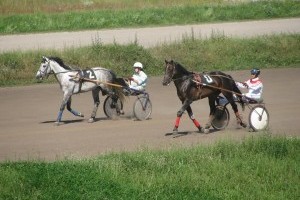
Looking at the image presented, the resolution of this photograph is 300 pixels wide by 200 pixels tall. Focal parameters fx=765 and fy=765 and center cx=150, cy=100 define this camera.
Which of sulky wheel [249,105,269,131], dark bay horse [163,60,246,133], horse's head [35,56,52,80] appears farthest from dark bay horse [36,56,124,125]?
sulky wheel [249,105,269,131]

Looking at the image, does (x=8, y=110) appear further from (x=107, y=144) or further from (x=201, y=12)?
(x=201, y=12)

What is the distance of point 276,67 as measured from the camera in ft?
97.8

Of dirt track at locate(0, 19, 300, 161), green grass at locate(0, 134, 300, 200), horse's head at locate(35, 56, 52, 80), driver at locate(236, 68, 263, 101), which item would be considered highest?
horse's head at locate(35, 56, 52, 80)

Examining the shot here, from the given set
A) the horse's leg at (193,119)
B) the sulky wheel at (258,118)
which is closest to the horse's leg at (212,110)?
the horse's leg at (193,119)

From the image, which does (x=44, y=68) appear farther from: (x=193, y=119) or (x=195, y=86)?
(x=193, y=119)

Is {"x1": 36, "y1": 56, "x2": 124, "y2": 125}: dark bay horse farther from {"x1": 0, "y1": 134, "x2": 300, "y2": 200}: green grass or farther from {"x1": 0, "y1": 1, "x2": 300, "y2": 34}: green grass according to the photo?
{"x1": 0, "y1": 1, "x2": 300, "y2": 34}: green grass

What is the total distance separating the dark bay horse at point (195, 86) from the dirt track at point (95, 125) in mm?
679

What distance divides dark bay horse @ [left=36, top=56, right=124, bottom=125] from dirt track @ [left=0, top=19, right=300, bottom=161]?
73 cm

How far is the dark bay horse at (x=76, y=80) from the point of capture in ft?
67.8

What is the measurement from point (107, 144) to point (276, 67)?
13482 mm

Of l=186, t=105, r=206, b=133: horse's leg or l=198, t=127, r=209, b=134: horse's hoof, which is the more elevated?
l=186, t=105, r=206, b=133: horse's leg

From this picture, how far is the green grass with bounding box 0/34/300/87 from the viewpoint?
27.7 meters

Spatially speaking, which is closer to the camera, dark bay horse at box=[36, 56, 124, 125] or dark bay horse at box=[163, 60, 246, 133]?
dark bay horse at box=[163, 60, 246, 133]

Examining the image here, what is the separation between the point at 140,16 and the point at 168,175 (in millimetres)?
23715
